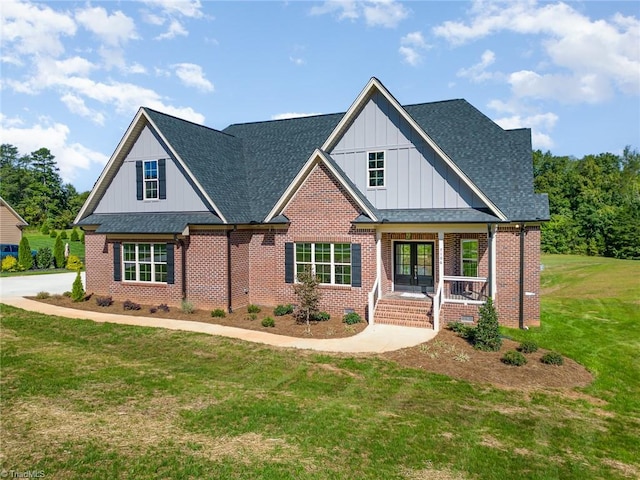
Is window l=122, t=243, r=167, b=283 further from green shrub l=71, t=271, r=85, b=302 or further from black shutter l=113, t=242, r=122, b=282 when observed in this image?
green shrub l=71, t=271, r=85, b=302

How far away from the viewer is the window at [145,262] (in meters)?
19.4

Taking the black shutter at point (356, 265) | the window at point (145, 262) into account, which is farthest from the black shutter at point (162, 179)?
the black shutter at point (356, 265)

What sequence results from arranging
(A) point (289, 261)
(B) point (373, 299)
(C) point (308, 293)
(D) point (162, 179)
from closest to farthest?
(C) point (308, 293) → (B) point (373, 299) → (A) point (289, 261) → (D) point (162, 179)

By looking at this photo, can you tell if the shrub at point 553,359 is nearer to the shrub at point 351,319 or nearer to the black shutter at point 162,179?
the shrub at point 351,319

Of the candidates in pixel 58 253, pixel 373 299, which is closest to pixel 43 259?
pixel 58 253

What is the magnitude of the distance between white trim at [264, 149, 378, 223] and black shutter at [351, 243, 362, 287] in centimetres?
141

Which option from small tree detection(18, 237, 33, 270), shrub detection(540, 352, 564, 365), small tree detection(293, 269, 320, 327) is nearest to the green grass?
shrub detection(540, 352, 564, 365)

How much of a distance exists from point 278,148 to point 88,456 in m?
17.7

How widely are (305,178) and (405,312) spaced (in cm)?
649

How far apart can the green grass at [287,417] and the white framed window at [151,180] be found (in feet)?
26.9

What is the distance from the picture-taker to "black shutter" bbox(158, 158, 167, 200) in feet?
63.6

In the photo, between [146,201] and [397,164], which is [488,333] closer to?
[397,164]

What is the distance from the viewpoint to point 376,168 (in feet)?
58.3

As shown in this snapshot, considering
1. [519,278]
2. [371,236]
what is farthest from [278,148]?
[519,278]
